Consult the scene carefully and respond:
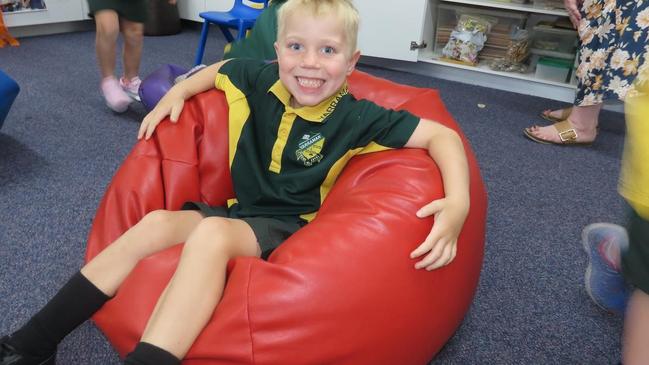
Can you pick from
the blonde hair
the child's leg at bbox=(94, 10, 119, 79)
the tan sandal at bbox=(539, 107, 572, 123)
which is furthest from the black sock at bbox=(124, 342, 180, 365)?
the tan sandal at bbox=(539, 107, 572, 123)

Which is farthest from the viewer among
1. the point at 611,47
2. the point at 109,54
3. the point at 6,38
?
the point at 6,38

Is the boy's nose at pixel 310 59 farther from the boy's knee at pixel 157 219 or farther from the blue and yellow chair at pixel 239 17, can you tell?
the blue and yellow chair at pixel 239 17

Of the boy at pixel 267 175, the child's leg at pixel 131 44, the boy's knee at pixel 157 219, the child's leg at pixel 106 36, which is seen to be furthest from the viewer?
the child's leg at pixel 131 44

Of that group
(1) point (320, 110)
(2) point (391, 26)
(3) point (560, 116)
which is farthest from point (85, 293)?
(2) point (391, 26)

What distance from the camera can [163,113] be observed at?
1.33m

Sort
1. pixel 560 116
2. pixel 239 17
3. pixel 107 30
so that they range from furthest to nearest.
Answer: pixel 239 17
pixel 560 116
pixel 107 30

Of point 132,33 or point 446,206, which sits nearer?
point 446,206

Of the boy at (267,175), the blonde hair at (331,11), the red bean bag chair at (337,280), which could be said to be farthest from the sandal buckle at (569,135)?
the blonde hair at (331,11)

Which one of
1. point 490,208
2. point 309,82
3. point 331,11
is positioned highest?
point 331,11

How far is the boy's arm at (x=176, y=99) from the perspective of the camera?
130 cm

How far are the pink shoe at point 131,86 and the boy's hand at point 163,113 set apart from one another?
1259mm

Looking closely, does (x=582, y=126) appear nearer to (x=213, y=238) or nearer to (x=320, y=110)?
(x=320, y=110)

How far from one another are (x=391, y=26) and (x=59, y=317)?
267cm

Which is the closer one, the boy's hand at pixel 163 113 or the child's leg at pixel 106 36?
the boy's hand at pixel 163 113
